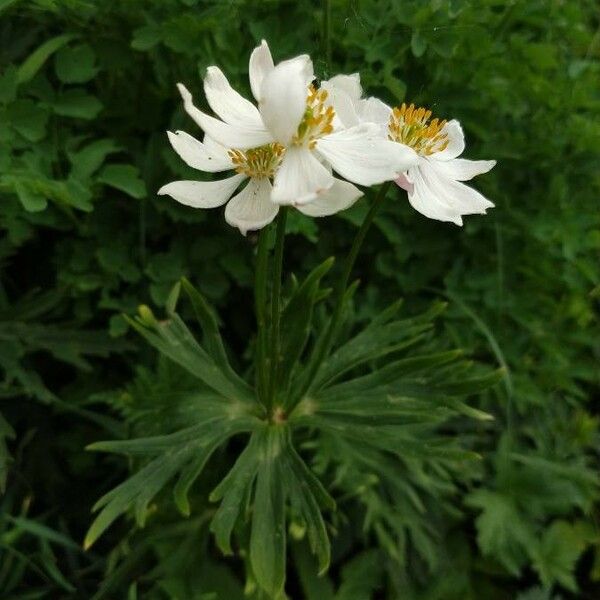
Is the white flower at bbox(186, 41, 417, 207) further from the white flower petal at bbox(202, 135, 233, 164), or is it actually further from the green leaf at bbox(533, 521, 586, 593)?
the green leaf at bbox(533, 521, 586, 593)

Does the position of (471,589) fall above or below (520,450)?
below

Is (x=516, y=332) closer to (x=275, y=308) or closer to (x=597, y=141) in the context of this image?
(x=597, y=141)

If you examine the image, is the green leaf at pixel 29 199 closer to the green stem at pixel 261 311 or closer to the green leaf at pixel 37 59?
the green leaf at pixel 37 59

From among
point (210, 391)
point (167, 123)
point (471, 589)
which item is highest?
point (167, 123)

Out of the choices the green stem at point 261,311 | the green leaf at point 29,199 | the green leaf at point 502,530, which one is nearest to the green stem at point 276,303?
the green stem at point 261,311

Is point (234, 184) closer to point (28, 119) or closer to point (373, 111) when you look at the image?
point (373, 111)

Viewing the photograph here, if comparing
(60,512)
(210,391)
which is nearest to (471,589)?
(210,391)

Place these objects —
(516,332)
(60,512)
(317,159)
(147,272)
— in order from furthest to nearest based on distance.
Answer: (516,332) → (60,512) → (147,272) → (317,159)

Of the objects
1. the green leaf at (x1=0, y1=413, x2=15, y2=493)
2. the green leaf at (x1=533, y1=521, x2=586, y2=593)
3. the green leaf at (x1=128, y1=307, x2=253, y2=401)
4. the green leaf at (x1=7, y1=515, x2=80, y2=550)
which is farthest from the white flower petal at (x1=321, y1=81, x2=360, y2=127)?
the green leaf at (x1=533, y1=521, x2=586, y2=593)
